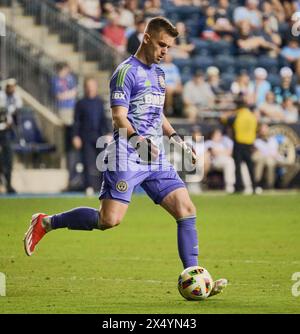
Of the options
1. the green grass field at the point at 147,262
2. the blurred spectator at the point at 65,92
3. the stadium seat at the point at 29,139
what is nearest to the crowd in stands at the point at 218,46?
the blurred spectator at the point at 65,92

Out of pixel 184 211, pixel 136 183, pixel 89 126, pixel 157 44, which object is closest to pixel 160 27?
pixel 157 44

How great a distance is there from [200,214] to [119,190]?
914 cm

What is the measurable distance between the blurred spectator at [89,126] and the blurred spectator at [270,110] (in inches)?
175

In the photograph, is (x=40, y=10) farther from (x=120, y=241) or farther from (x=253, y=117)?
(x=120, y=241)

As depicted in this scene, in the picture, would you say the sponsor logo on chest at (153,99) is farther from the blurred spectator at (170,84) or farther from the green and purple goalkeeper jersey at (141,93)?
the blurred spectator at (170,84)

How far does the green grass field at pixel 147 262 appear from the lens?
9.50m

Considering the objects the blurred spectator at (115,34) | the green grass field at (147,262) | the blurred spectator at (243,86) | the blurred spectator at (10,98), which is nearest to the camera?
the green grass field at (147,262)

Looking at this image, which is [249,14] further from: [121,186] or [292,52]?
[121,186]

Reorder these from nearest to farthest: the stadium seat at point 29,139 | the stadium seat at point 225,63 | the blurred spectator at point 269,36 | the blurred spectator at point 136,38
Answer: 1. the stadium seat at point 29,139
2. the blurred spectator at point 136,38
3. the stadium seat at point 225,63
4. the blurred spectator at point 269,36

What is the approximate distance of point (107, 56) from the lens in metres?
27.4

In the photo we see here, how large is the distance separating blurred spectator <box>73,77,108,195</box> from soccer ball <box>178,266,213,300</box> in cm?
1365

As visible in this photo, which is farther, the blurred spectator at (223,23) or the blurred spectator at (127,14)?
the blurred spectator at (223,23)

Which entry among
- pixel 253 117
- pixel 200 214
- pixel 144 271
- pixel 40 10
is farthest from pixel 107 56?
pixel 144 271

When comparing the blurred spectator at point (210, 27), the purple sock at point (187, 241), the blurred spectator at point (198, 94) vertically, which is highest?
the blurred spectator at point (210, 27)
